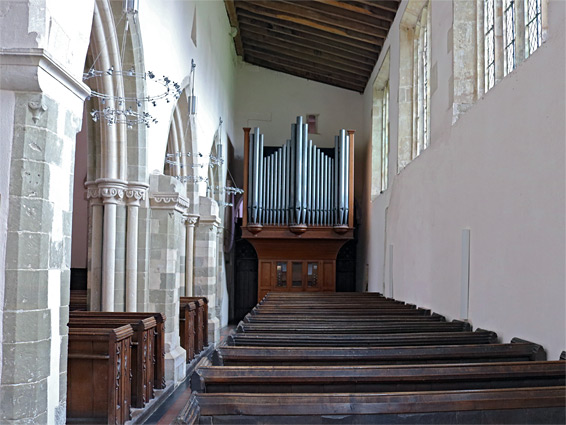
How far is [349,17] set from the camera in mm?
11359

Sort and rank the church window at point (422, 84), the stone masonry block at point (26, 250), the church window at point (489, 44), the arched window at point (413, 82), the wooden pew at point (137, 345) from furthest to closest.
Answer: the arched window at point (413, 82)
the church window at point (422, 84)
the church window at point (489, 44)
the wooden pew at point (137, 345)
the stone masonry block at point (26, 250)

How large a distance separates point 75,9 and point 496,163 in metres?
3.29

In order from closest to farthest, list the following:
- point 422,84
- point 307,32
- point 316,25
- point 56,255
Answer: point 56,255 < point 422,84 < point 316,25 < point 307,32

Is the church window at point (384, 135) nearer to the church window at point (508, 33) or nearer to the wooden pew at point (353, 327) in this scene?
the church window at point (508, 33)

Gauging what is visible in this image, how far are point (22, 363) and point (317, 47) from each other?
443 inches

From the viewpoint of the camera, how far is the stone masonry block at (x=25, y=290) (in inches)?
126

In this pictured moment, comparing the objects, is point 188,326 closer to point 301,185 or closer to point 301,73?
point 301,185

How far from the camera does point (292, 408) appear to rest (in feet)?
7.92

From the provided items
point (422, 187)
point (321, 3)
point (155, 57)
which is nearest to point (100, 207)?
point (155, 57)

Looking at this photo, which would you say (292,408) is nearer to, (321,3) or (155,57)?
(155,57)

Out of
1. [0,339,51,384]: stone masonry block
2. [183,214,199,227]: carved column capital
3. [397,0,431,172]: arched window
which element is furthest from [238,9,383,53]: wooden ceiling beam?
[0,339,51,384]: stone masonry block

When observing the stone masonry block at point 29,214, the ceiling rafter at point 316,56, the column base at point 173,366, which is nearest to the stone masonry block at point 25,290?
the stone masonry block at point 29,214

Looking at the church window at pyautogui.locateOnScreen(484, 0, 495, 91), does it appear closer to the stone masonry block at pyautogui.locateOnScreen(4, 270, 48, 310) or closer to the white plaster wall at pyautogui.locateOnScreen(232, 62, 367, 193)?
the stone masonry block at pyautogui.locateOnScreen(4, 270, 48, 310)

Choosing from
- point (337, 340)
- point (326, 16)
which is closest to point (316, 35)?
point (326, 16)
